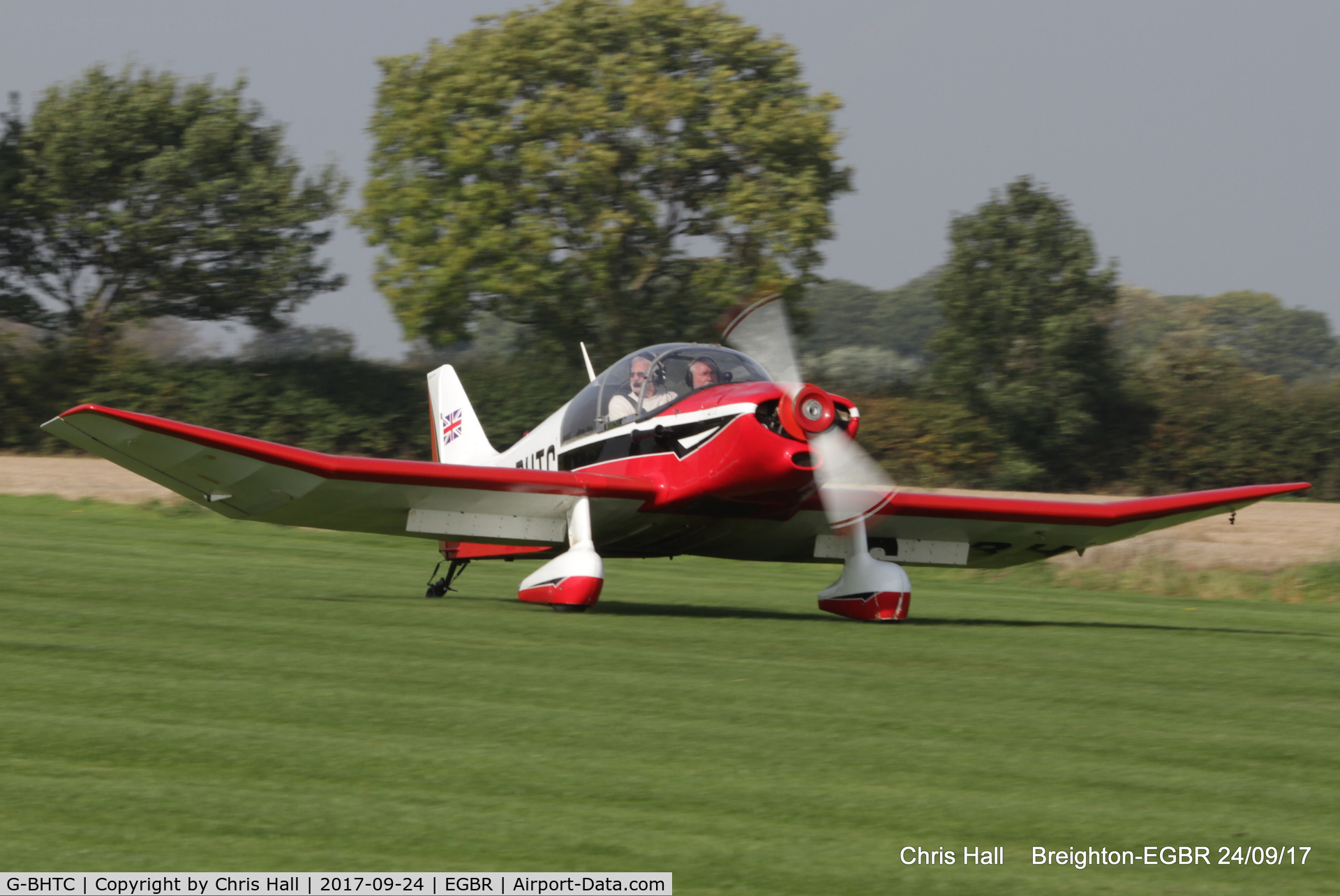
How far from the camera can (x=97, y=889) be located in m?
4.14

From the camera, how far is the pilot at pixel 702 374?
40.9 feet

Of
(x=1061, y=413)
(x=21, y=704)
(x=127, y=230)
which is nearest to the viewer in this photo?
(x=21, y=704)

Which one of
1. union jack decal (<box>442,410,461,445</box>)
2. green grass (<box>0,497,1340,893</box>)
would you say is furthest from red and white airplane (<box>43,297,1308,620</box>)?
union jack decal (<box>442,410,461,445</box>)

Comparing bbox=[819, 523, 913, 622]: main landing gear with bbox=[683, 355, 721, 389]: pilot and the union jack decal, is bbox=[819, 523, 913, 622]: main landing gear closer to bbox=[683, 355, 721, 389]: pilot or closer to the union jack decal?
bbox=[683, 355, 721, 389]: pilot

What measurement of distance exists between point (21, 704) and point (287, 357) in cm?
3928

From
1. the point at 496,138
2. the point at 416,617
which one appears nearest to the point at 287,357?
the point at 496,138

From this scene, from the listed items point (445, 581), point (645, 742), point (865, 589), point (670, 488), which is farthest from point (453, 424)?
point (645, 742)

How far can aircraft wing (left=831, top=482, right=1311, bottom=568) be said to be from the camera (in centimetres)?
1378

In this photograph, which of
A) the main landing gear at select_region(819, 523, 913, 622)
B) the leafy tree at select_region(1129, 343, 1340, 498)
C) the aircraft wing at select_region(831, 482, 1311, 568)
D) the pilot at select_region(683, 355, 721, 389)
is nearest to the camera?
the pilot at select_region(683, 355, 721, 389)

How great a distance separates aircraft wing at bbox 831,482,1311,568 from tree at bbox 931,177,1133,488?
28.2 meters

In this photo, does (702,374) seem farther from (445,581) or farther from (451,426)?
(451,426)

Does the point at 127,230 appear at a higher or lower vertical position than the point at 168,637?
higher

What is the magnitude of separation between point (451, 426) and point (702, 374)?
5737mm

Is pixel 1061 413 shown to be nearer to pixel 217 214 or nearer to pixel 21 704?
pixel 217 214
